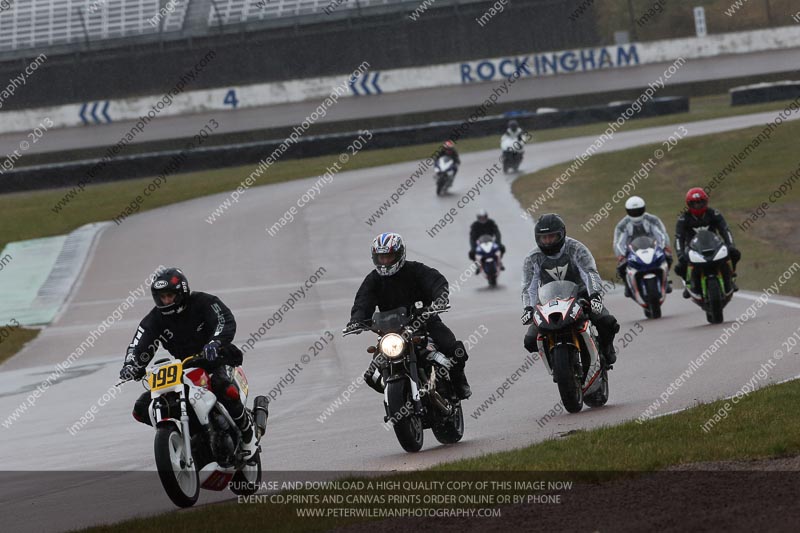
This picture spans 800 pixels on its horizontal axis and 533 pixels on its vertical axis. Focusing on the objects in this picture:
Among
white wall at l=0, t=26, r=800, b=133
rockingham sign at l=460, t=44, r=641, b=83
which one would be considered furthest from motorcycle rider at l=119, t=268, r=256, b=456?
rockingham sign at l=460, t=44, r=641, b=83

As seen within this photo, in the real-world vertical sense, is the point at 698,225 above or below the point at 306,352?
above

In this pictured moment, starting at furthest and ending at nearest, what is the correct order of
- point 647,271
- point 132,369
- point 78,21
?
point 78,21, point 647,271, point 132,369

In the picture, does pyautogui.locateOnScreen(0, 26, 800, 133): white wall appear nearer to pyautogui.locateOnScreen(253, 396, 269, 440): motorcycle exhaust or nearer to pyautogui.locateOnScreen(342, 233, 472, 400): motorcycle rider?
pyautogui.locateOnScreen(342, 233, 472, 400): motorcycle rider

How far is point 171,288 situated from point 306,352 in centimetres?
1044

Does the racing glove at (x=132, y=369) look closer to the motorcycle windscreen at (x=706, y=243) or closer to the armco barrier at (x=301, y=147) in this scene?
the motorcycle windscreen at (x=706, y=243)

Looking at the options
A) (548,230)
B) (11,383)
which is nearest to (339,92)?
(11,383)

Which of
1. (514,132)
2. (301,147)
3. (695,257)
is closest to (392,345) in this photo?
(695,257)

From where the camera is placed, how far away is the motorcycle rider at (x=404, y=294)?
10734mm

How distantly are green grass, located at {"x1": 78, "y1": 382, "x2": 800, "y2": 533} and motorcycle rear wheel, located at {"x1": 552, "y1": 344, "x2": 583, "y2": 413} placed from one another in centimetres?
108

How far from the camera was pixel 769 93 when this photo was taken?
179 feet

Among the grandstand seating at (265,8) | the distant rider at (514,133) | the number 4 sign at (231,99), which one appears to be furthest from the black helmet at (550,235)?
the grandstand seating at (265,8)

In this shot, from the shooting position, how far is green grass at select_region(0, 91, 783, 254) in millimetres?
39938

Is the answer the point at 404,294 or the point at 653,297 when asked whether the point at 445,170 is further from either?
the point at 404,294

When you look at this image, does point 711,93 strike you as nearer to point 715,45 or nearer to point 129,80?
point 715,45
